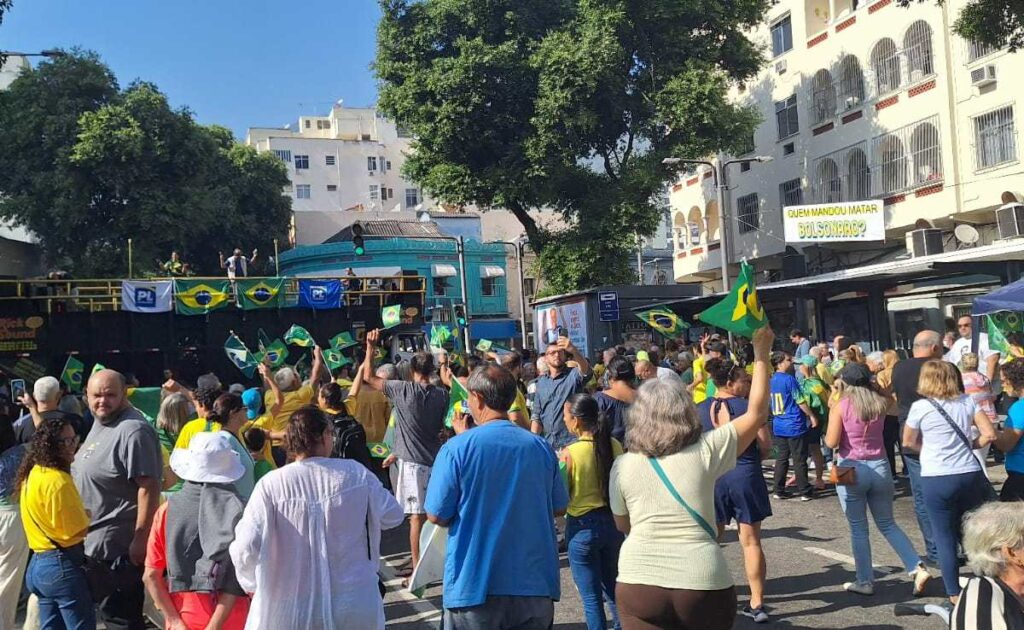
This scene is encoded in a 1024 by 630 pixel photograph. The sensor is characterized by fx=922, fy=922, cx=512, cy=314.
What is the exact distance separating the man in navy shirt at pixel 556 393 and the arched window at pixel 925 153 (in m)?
19.0

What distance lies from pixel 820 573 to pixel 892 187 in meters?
19.9

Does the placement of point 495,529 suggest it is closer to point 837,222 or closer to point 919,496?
point 919,496

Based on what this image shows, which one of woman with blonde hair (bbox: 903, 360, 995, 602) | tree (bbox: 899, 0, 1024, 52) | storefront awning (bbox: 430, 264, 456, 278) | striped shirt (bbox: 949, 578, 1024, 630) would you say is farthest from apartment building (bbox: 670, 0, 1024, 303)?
storefront awning (bbox: 430, 264, 456, 278)

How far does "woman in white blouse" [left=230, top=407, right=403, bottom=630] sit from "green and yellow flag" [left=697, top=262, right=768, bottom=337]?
177cm

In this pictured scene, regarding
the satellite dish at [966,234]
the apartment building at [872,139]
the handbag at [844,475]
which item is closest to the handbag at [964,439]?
the handbag at [844,475]

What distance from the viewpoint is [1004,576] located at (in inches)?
115

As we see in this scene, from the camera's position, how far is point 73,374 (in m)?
16.2

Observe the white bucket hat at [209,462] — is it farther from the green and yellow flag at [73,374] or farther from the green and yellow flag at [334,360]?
the green and yellow flag at [73,374]

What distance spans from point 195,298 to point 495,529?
56.9 ft

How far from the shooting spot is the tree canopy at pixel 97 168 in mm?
33344

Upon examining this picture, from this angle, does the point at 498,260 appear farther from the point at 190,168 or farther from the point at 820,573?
the point at 820,573

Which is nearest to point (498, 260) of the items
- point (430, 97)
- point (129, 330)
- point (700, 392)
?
point (430, 97)

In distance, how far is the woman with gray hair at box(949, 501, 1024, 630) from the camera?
272 cm

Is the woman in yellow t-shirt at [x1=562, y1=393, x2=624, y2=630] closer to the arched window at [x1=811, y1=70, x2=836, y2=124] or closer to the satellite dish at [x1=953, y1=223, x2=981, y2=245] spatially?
the satellite dish at [x1=953, y1=223, x2=981, y2=245]
